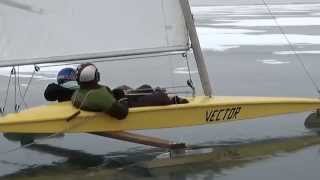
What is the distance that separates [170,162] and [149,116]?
0.55 m

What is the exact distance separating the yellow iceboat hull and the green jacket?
0.07 m

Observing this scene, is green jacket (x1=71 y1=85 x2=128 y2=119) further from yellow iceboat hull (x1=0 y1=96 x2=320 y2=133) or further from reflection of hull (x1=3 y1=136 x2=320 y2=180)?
reflection of hull (x1=3 y1=136 x2=320 y2=180)

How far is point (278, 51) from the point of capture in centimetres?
1504

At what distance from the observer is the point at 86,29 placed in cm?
688

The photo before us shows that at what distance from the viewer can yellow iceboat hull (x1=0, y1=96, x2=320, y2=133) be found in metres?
6.24

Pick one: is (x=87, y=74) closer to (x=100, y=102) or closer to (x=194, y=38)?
(x=100, y=102)

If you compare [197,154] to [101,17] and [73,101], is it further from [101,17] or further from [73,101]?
[101,17]

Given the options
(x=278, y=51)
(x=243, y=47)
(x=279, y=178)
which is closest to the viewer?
(x=279, y=178)

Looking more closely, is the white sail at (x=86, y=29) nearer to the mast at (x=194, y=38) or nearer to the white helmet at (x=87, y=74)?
the mast at (x=194, y=38)

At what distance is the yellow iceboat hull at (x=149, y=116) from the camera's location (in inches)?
246

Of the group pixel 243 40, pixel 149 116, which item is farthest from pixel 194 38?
pixel 243 40

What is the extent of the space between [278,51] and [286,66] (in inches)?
116

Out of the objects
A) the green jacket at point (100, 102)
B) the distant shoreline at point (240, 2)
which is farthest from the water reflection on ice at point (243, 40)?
the distant shoreline at point (240, 2)

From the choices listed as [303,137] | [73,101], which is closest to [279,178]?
[303,137]
